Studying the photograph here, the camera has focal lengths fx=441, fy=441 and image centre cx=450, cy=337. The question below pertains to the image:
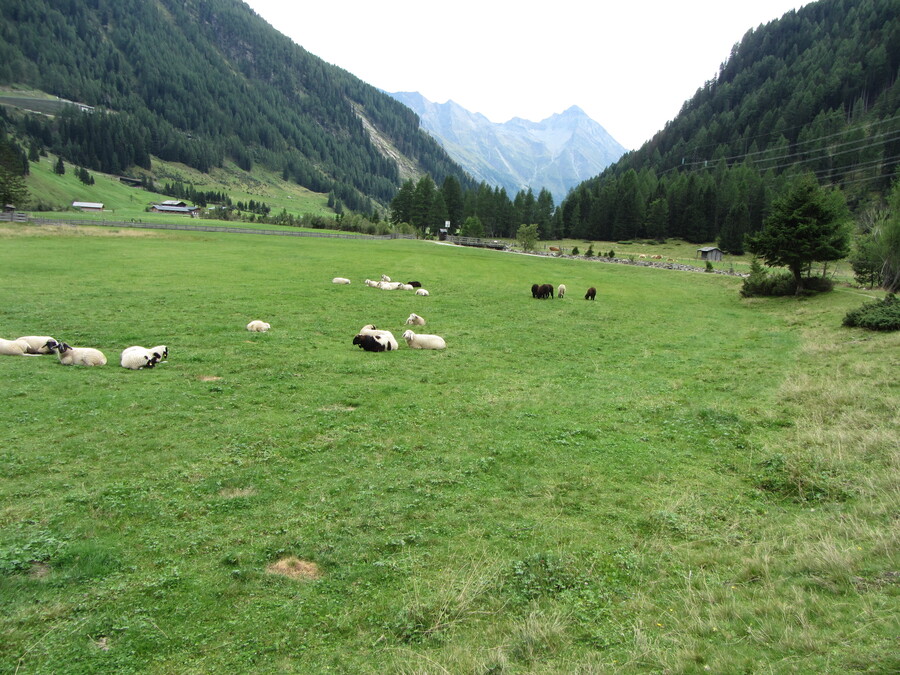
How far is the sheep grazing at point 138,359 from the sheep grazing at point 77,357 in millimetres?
701

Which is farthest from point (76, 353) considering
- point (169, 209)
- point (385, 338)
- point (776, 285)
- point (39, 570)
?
point (169, 209)

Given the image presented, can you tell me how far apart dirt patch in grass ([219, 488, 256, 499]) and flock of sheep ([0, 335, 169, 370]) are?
30.2ft

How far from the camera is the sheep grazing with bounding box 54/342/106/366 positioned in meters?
14.8

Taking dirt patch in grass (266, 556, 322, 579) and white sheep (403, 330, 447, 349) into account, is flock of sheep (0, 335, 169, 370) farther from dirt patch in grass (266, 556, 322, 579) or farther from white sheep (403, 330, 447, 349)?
dirt patch in grass (266, 556, 322, 579)

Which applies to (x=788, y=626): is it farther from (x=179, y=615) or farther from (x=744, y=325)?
(x=744, y=325)

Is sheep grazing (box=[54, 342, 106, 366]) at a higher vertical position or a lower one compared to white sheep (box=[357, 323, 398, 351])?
lower

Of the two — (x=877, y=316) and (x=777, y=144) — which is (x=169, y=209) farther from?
(x=777, y=144)

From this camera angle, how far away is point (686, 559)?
6711mm

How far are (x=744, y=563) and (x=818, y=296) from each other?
4195cm

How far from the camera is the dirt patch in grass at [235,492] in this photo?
8209mm

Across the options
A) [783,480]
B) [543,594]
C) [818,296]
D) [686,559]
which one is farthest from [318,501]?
[818,296]

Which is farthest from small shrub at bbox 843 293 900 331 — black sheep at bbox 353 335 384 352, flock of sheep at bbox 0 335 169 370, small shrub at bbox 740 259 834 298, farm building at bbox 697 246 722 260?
farm building at bbox 697 246 722 260

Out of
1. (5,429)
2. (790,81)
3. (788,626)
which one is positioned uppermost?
(790,81)

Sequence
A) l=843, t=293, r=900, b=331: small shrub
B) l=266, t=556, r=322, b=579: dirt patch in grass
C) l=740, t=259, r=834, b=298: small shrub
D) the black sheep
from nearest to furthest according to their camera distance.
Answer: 1. l=266, t=556, r=322, b=579: dirt patch in grass
2. the black sheep
3. l=843, t=293, r=900, b=331: small shrub
4. l=740, t=259, r=834, b=298: small shrub
